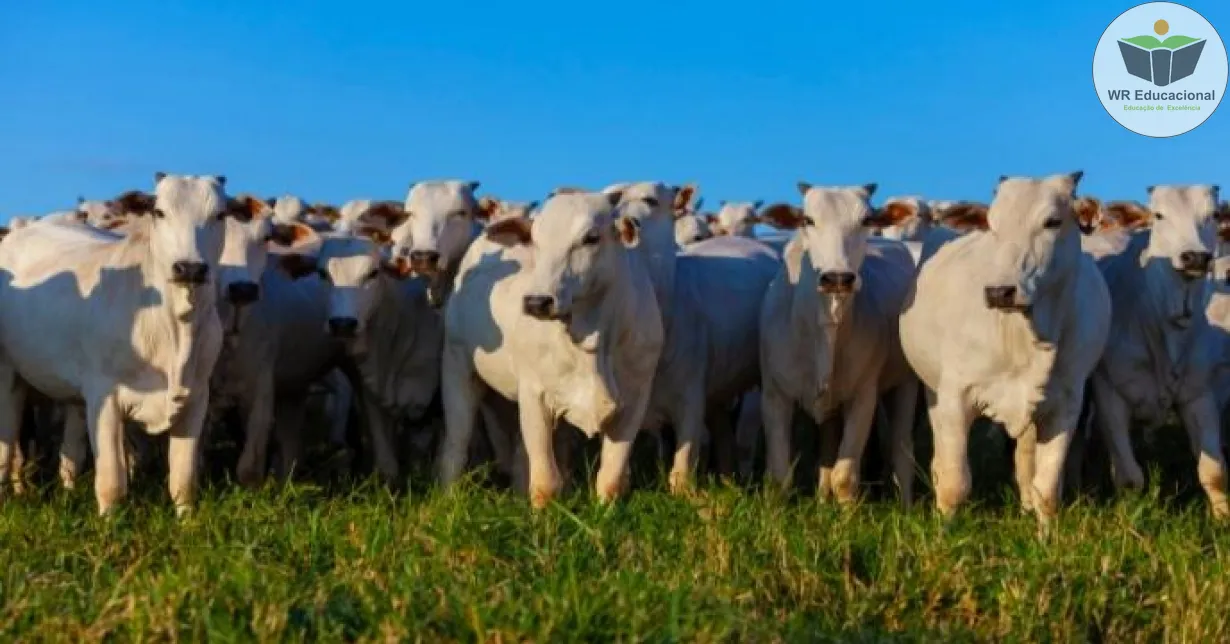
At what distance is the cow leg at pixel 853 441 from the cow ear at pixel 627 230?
2186 mm

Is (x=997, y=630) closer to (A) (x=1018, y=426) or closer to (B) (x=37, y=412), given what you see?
(A) (x=1018, y=426)

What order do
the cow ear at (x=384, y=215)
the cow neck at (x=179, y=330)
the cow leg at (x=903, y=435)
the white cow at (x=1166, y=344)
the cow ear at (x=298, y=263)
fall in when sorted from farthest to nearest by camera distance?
the cow ear at (x=384, y=215) < the cow ear at (x=298, y=263) < the cow leg at (x=903, y=435) < the white cow at (x=1166, y=344) < the cow neck at (x=179, y=330)

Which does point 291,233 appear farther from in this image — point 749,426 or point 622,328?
point 749,426

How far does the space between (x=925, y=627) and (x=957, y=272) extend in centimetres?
369

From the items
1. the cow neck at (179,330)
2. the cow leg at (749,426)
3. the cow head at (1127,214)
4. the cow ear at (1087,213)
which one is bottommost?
the cow leg at (749,426)

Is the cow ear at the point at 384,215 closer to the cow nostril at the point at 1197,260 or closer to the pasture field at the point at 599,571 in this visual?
the pasture field at the point at 599,571

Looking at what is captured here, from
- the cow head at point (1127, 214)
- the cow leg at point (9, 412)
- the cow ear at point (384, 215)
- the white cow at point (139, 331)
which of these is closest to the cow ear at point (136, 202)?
the white cow at point (139, 331)

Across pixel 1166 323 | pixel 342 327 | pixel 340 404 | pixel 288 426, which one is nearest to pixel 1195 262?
pixel 1166 323

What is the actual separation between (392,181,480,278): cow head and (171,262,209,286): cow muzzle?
2.95 meters

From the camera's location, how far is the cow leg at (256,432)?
12.2 m

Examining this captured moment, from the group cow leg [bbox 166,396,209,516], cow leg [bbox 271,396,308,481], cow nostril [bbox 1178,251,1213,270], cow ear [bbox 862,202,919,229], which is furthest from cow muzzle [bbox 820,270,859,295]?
cow leg [bbox 271,396,308,481]

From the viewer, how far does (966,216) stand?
11.0 meters

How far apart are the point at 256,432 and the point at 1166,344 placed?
6226 millimetres

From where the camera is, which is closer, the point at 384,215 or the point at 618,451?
the point at 618,451
